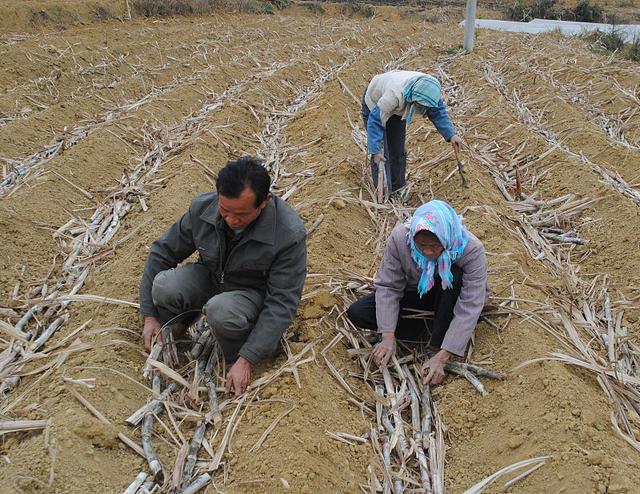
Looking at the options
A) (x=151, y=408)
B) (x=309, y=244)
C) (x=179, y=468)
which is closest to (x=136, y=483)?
(x=179, y=468)

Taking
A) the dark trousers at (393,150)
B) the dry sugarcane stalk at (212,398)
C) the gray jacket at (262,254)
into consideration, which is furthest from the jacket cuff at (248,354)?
the dark trousers at (393,150)

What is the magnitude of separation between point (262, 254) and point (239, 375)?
0.57m

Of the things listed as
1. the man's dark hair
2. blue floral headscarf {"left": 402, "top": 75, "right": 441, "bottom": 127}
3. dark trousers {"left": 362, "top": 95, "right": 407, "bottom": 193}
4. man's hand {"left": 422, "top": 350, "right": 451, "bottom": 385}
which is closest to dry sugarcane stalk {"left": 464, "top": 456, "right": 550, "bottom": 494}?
man's hand {"left": 422, "top": 350, "right": 451, "bottom": 385}

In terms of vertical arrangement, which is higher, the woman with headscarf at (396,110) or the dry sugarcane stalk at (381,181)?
the woman with headscarf at (396,110)

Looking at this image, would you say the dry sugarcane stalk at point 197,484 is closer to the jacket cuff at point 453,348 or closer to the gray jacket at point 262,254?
the gray jacket at point 262,254

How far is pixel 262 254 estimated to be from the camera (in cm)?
271

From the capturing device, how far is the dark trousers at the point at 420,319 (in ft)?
10.1

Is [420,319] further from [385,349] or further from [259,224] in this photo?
[259,224]

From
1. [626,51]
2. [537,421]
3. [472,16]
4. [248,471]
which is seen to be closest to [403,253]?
[537,421]

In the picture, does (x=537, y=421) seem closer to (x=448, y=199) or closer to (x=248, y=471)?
(x=248, y=471)

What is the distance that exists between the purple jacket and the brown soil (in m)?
0.32

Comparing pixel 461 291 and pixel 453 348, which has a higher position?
pixel 461 291

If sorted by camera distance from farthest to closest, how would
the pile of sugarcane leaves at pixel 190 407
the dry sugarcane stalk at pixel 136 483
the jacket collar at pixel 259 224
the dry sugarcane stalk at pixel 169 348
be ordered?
the dry sugarcane stalk at pixel 169 348 → the jacket collar at pixel 259 224 → the pile of sugarcane leaves at pixel 190 407 → the dry sugarcane stalk at pixel 136 483

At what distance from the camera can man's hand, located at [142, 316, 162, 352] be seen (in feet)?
9.78
